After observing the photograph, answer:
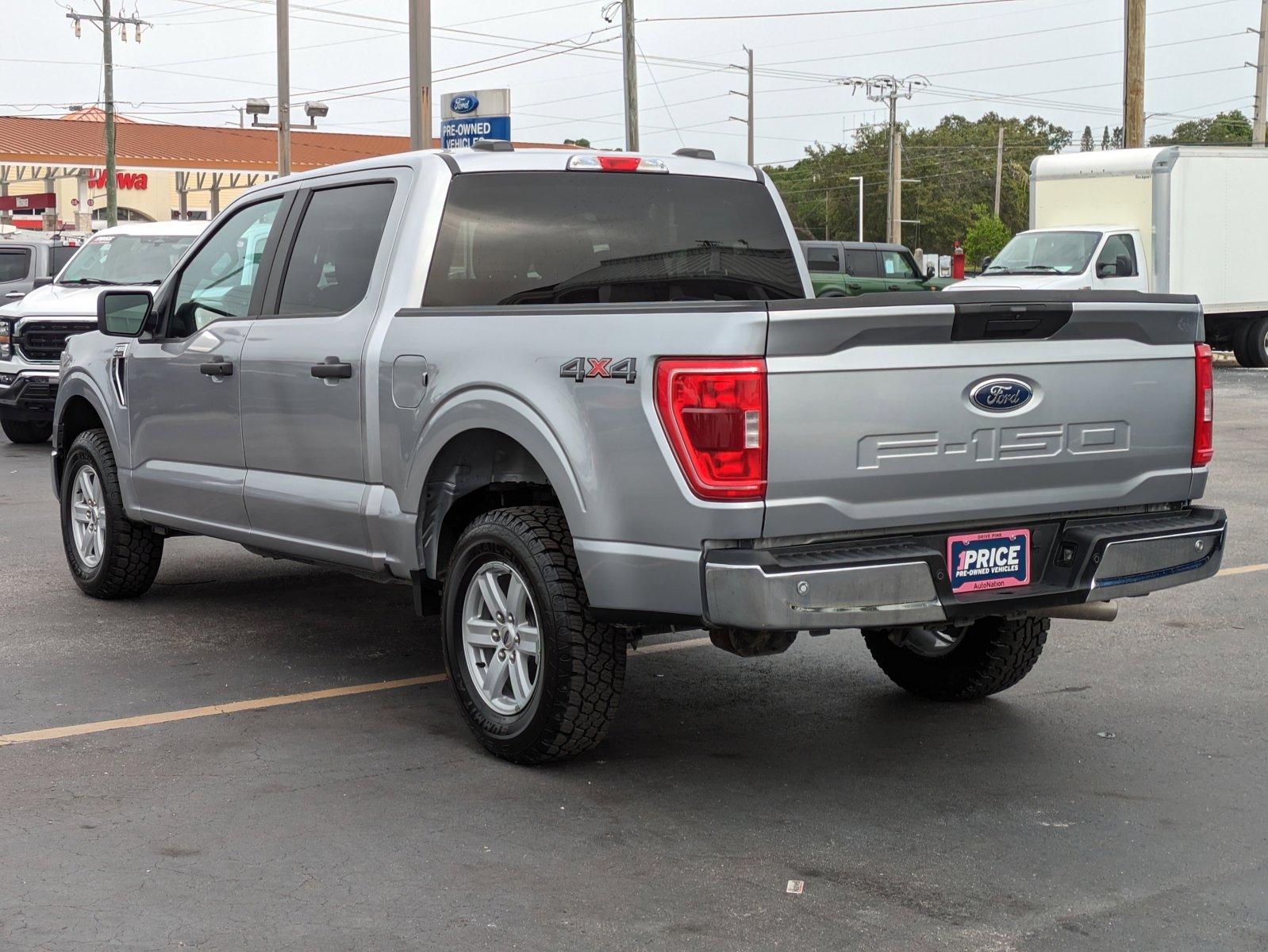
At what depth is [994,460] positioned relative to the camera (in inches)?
188

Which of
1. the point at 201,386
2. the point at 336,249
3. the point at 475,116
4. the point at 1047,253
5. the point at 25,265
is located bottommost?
the point at 201,386

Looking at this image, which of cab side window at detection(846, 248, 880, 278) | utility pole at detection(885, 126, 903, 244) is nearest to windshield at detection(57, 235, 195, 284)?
cab side window at detection(846, 248, 880, 278)

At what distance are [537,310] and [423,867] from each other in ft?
5.81

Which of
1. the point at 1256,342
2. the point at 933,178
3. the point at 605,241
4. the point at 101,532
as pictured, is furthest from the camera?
the point at 933,178

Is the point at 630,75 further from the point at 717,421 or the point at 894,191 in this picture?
the point at 894,191

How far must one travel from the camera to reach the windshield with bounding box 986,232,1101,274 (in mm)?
23172

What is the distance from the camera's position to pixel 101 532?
8094 millimetres

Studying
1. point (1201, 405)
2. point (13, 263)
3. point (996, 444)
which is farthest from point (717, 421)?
point (13, 263)

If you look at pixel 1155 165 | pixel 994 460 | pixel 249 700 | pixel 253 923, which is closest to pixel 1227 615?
pixel 994 460

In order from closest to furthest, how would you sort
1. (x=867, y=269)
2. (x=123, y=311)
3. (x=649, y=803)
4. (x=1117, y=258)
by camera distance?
(x=649, y=803) < (x=123, y=311) < (x=1117, y=258) < (x=867, y=269)

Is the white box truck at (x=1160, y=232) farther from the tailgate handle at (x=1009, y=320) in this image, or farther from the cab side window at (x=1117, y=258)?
the tailgate handle at (x=1009, y=320)

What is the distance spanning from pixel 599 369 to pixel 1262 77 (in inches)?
1780

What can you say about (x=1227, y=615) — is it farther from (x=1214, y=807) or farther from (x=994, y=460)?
(x=994, y=460)

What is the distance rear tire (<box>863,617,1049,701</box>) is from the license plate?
105 cm
